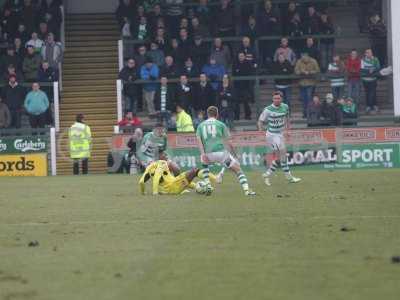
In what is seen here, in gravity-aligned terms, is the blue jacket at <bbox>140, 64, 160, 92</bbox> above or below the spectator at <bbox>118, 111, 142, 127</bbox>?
above

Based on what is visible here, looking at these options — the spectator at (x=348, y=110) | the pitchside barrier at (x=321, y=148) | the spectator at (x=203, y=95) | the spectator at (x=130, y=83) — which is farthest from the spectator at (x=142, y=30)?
the spectator at (x=348, y=110)

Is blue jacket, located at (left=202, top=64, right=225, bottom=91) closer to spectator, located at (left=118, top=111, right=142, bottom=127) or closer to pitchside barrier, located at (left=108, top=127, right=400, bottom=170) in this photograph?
pitchside barrier, located at (left=108, top=127, right=400, bottom=170)

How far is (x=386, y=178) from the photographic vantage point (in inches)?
1107

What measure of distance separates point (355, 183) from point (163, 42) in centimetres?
1365

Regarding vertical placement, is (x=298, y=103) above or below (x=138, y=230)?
above

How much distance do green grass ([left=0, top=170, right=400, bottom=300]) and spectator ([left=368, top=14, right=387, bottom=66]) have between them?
1580 centimetres

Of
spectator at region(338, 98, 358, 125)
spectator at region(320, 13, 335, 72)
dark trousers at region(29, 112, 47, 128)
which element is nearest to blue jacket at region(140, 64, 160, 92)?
dark trousers at region(29, 112, 47, 128)

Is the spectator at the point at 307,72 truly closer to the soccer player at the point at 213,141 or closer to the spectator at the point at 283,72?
the spectator at the point at 283,72

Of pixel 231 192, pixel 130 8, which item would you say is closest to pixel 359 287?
pixel 231 192

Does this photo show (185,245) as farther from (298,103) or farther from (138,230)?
(298,103)

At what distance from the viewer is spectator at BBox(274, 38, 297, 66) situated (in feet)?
124

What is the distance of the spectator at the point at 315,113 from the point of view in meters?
36.3

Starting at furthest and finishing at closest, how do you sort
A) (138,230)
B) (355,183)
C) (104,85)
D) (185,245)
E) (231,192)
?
(104,85) < (355,183) < (231,192) < (138,230) < (185,245)

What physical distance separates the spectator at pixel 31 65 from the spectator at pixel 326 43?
9485 mm
